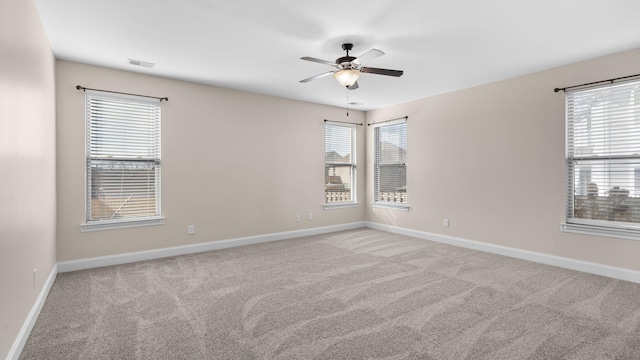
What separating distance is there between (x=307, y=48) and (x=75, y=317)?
11.0 ft

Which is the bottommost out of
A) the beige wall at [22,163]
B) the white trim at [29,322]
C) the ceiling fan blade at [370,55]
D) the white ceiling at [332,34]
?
the white trim at [29,322]

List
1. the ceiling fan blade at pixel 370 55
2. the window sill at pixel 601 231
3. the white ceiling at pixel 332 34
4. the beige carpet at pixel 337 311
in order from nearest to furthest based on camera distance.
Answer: the beige carpet at pixel 337 311, the white ceiling at pixel 332 34, the ceiling fan blade at pixel 370 55, the window sill at pixel 601 231

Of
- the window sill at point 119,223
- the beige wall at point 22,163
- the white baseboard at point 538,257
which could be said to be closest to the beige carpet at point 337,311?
the white baseboard at point 538,257

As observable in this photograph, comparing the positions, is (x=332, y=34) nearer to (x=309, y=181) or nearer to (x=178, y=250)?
(x=309, y=181)

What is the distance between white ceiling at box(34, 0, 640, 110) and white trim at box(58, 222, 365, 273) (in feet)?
8.16

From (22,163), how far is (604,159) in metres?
5.74

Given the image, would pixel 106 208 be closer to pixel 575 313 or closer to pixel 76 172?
pixel 76 172

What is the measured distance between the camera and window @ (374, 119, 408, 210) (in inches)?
247

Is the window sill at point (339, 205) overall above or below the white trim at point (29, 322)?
above

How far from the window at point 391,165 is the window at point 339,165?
514mm

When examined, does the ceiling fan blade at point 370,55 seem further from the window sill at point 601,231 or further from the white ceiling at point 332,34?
Result: the window sill at point 601,231

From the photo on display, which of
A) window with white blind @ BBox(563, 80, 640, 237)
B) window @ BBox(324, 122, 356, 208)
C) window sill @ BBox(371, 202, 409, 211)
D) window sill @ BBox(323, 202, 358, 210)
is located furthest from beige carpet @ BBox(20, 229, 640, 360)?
window @ BBox(324, 122, 356, 208)

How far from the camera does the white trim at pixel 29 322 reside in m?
2.08

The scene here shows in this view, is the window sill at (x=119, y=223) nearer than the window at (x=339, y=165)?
Yes
